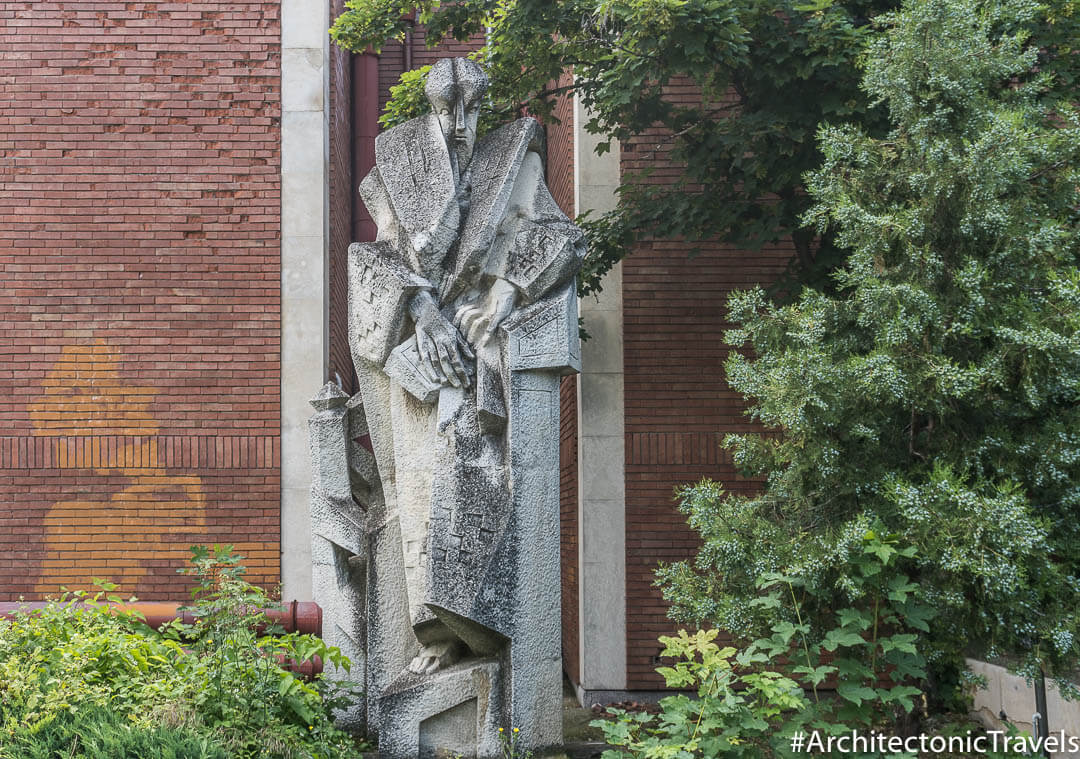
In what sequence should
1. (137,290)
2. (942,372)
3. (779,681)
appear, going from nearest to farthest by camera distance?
1. (779,681)
2. (942,372)
3. (137,290)

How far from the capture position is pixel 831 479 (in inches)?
204

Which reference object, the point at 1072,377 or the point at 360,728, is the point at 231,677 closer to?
the point at 360,728

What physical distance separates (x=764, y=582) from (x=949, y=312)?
146 cm

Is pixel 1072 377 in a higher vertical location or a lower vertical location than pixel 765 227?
lower

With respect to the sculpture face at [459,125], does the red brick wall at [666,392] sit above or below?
below

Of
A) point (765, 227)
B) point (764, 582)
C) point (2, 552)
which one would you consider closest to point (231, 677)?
point (764, 582)

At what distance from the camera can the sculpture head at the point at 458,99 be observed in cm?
577

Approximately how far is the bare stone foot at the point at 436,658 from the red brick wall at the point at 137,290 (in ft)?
13.3

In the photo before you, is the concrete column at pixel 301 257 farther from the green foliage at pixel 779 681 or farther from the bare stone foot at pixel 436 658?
the green foliage at pixel 779 681

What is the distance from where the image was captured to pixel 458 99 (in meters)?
5.80

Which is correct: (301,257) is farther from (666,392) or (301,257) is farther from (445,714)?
(445,714)

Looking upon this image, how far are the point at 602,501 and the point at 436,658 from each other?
3739 millimetres

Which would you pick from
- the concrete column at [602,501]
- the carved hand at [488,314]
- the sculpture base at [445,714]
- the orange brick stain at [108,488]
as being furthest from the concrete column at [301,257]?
the sculpture base at [445,714]

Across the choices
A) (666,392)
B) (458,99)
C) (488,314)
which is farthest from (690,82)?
(488,314)
